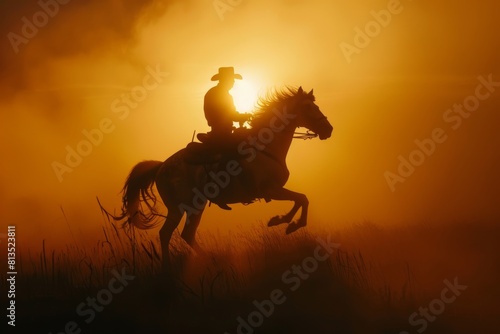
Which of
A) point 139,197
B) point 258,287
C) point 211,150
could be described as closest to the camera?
point 258,287

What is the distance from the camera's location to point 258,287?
561 inches

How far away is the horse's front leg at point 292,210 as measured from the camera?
50.9 feet

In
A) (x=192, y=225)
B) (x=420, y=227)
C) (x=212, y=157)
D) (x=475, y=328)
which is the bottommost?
(x=475, y=328)

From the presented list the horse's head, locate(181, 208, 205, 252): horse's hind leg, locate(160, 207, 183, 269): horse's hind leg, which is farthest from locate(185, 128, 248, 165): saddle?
the horse's head

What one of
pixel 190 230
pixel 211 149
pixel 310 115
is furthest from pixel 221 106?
pixel 190 230

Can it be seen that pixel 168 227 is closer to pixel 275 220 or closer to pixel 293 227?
→ pixel 275 220

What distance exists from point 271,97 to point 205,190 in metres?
2.32

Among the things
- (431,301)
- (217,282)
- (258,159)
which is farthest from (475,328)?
(258,159)

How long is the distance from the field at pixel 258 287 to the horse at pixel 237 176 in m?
0.51

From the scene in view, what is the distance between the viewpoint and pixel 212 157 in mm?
15789

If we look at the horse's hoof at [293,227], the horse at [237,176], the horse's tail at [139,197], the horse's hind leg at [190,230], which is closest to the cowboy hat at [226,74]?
the horse at [237,176]

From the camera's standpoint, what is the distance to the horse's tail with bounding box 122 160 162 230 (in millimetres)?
16500

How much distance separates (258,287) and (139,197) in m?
3.61

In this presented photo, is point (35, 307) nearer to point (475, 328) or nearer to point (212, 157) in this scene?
point (212, 157)
